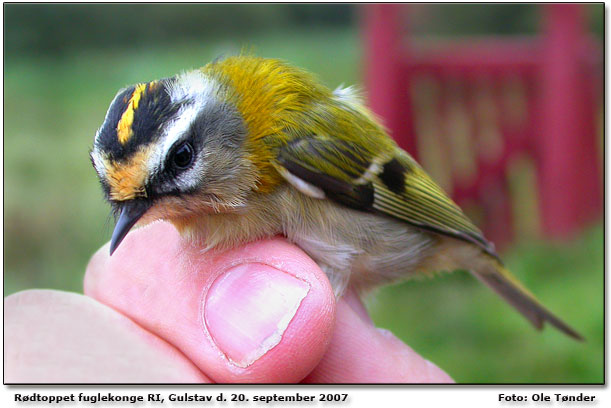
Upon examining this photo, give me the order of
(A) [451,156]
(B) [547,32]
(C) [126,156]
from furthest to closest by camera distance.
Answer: (A) [451,156] < (B) [547,32] < (C) [126,156]

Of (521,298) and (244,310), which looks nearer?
(244,310)

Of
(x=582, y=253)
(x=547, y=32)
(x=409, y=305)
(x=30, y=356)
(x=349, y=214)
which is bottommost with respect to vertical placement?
(x=409, y=305)

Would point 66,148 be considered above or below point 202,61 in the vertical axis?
below

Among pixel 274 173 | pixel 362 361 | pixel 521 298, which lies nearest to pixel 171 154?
pixel 274 173

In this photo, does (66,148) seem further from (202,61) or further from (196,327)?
(196,327)

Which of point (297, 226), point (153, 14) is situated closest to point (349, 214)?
point (297, 226)

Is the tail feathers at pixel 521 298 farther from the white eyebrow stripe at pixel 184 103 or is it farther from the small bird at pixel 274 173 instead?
the white eyebrow stripe at pixel 184 103

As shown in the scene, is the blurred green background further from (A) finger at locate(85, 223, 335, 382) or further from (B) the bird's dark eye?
(B) the bird's dark eye

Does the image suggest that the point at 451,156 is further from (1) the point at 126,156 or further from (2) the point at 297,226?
(1) the point at 126,156
